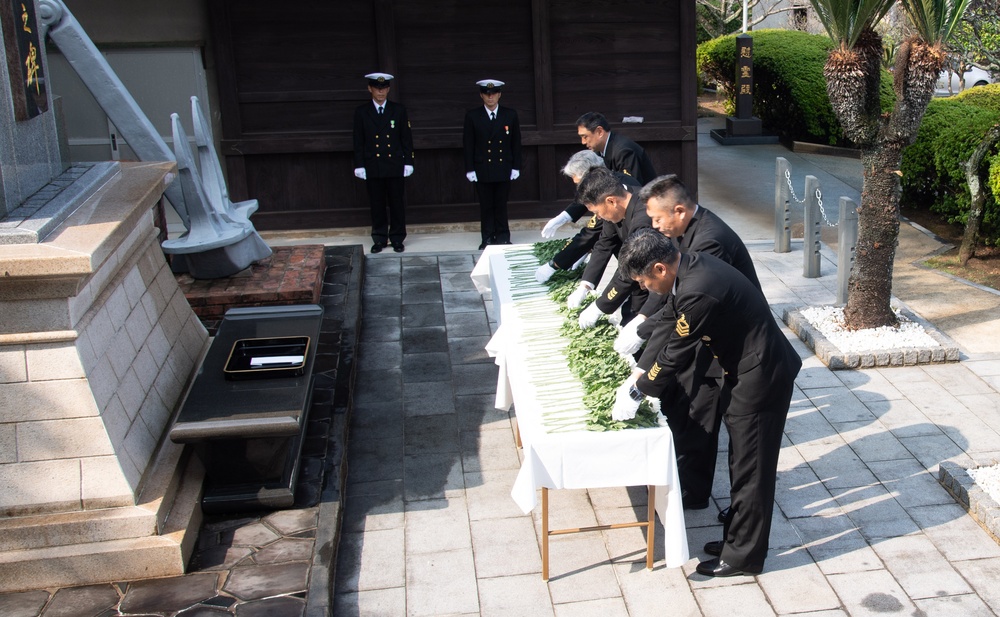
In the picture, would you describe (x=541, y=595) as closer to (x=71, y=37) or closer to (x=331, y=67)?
(x=71, y=37)

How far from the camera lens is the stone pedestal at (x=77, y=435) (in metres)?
4.93

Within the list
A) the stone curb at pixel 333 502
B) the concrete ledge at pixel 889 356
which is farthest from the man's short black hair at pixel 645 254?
the concrete ledge at pixel 889 356

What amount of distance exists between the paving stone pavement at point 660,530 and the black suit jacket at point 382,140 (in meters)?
3.30

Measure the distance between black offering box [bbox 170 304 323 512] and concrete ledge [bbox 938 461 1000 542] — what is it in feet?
13.1

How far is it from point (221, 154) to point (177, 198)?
10.6ft

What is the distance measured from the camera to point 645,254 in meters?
4.88

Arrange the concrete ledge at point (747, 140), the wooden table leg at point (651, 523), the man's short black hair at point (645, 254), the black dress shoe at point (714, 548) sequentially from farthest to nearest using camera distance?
the concrete ledge at point (747, 140) < the black dress shoe at point (714, 548) < the wooden table leg at point (651, 523) < the man's short black hair at point (645, 254)

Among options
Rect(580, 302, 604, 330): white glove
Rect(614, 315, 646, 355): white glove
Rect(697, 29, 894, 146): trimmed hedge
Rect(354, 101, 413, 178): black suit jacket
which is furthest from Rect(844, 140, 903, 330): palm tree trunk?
Rect(697, 29, 894, 146): trimmed hedge

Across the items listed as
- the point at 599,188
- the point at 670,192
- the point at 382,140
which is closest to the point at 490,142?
the point at 382,140

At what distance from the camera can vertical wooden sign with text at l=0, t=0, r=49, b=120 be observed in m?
5.62

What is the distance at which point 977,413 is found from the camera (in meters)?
7.12

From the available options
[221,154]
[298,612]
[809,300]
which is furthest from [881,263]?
[221,154]

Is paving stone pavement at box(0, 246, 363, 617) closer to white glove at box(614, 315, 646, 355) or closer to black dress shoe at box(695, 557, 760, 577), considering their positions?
white glove at box(614, 315, 646, 355)

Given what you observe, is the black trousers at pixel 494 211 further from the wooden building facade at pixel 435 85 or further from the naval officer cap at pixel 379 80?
the naval officer cap at pixel 379 80
